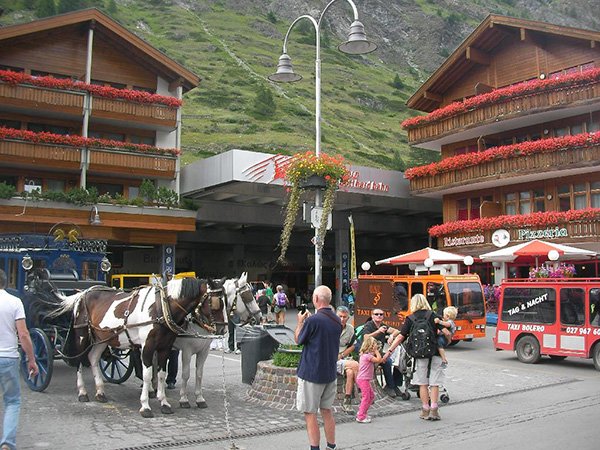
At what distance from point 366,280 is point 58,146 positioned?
1688 centimetres

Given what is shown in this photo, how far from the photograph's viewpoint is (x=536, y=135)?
31422 mm

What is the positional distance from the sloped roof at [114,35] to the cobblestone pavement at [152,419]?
2239cm

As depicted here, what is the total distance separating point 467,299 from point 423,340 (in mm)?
10623

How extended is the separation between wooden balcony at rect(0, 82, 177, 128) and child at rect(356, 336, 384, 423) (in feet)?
81.6

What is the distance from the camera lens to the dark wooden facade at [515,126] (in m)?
28.1

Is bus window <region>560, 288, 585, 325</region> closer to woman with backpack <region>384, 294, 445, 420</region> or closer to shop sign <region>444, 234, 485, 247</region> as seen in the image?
woman with backpack <region>384, 294, 445, 420</region>

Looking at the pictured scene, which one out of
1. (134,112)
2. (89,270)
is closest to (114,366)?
(89,270)

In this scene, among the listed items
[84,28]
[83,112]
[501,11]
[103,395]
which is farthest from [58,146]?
[501,11]

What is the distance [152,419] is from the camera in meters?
8.80

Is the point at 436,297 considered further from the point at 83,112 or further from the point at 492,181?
the point at 83,112

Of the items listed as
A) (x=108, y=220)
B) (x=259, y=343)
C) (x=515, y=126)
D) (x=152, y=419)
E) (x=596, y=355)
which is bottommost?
(x=152, y=419)

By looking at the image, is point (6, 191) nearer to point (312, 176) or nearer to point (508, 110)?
point (312, 176)

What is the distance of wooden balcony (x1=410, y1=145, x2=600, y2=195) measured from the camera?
2747 centimetres

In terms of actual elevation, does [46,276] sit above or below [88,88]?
below
